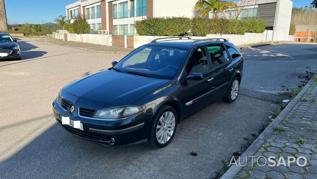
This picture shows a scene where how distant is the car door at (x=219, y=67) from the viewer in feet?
15.6

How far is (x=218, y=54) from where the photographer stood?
5160 mm

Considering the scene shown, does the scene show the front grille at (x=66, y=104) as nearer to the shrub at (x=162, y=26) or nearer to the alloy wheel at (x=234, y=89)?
the alloy wheel at (x=234, y=89)

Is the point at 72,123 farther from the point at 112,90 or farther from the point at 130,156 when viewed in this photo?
the point at 130,156

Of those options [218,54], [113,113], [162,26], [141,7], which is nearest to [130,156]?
[113,113]

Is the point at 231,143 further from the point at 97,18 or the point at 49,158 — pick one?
the point at 97,18

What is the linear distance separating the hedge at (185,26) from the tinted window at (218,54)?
1697cm

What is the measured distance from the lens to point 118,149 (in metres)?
3.63

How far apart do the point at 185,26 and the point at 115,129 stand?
20.8 meters

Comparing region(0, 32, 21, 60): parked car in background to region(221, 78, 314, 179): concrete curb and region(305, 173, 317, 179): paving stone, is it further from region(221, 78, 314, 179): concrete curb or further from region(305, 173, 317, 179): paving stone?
region(305, 173, 317, 179): paving stone

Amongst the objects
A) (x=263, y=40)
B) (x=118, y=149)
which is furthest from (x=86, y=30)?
(x=118, y=149)

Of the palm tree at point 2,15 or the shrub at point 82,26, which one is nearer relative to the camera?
the shrub at point 82,26

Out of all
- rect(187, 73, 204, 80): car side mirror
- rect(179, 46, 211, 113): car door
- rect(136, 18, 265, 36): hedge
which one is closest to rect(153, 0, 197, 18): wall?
rect(136, 18, 265, 36): hedge

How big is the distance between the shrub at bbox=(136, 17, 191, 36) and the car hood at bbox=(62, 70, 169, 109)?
60.2 ft

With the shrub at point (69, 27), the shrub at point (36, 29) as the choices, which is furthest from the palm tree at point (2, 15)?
the shrub at point (36, 29)
